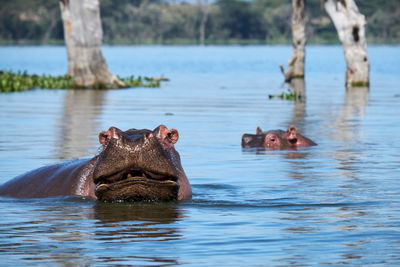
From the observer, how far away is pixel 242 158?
Result: 1141cm

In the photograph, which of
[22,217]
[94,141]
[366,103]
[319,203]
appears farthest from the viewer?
[366,103]

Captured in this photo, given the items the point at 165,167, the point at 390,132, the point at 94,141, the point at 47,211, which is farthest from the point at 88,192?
the point at 390,132

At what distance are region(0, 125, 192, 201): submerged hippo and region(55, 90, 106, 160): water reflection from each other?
3.20 metres

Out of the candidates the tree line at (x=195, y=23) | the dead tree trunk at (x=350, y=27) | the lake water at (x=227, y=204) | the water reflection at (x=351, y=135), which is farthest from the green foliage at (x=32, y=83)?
the tree line at (x=195, y=23)

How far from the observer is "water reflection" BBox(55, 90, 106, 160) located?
1172 centimetres

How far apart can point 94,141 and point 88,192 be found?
17.8 ft

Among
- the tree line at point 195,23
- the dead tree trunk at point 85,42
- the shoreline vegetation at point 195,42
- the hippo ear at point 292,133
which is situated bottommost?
the hippo ear at point 292,133

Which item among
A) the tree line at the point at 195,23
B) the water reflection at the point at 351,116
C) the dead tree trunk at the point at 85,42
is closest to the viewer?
the water reflection at the point at 351,116

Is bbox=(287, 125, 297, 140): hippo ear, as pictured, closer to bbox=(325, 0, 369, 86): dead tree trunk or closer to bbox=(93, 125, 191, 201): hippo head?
bbox=(93, 125, 191, 201): hippo head

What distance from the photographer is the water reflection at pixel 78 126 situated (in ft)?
38.4

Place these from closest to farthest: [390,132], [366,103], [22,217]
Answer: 1. [22,217]
2. [390,132]
3. [366,103]

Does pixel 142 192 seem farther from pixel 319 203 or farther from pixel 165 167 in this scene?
pixel 319 203

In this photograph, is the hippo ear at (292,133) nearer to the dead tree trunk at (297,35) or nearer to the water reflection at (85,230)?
the water reflection at (85,230)

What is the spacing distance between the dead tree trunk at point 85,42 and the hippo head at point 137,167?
19155mm
